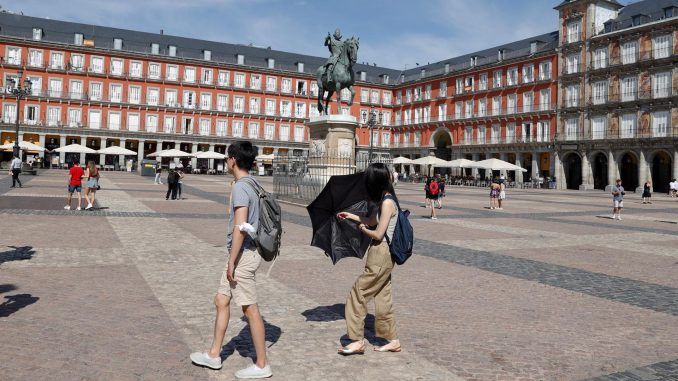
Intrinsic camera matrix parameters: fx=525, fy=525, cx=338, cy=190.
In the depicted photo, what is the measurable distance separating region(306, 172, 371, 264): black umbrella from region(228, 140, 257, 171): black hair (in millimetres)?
878

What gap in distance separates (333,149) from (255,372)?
14726mm

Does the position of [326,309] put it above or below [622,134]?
below

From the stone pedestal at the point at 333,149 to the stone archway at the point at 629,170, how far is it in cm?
3510

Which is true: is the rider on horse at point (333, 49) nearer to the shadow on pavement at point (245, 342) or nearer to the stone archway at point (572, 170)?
the shadow on pavement at point (245, 342)

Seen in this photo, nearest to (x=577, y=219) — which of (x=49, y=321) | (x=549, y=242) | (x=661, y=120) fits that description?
(x=549, y=242)

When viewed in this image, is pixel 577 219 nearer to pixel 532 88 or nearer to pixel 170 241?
pixel 170 241

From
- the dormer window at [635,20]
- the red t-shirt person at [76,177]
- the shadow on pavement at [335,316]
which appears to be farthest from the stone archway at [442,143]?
the shadow on pavement at [335,316]

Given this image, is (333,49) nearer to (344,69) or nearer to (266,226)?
(344,69)

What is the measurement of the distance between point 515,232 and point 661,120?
117 feet

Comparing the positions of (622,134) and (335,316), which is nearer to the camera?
(335,316)

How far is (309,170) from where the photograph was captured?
18.7 metres

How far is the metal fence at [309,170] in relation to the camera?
17.6 meters

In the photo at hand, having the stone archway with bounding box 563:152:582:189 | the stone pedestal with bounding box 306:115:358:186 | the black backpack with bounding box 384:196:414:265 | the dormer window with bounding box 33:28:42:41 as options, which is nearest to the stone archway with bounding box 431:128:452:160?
the stone archway with bounding box 563:152:582:189

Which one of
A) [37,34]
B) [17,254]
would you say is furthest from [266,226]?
[37,34]
